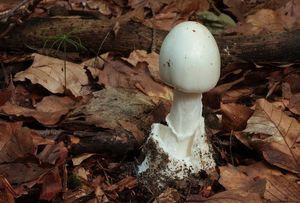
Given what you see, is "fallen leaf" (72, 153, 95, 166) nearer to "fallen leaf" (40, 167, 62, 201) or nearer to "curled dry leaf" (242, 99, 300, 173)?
"fallen leaf" (40, 167, 62, 201)

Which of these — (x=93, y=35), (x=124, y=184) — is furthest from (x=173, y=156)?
(x=93, y=35)

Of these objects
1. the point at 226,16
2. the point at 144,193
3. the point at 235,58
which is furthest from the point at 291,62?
the point at 144,193

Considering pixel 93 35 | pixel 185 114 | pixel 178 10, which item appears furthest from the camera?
pixel 178 10

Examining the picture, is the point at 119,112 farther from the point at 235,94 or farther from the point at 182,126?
the point at 235,94

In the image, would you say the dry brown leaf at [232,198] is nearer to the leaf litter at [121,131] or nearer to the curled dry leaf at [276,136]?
the leaf litter at [121,131]

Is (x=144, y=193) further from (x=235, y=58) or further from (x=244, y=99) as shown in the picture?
(x=235, y=58)

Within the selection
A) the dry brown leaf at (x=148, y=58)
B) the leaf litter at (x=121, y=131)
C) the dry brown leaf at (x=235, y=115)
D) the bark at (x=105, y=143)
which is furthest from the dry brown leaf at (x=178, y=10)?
the bark at (x=105, y=143)

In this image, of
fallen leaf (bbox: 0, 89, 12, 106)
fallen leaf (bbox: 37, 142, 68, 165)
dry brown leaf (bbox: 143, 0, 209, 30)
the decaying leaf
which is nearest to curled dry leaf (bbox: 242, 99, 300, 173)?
the decaying leaf
